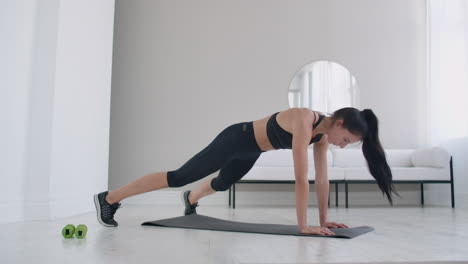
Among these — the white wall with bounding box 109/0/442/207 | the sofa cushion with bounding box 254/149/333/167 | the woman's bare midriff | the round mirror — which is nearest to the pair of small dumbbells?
the woman's bare midriff

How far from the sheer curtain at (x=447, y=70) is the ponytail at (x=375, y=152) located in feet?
10.8

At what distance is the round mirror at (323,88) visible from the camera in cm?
539

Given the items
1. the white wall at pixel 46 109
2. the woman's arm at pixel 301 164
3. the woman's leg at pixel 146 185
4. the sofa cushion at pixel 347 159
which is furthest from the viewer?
the sofa cushion at pixel 347 159

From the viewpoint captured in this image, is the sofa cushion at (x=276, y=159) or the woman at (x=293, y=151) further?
the sofa cushion at (x=276, y=159)

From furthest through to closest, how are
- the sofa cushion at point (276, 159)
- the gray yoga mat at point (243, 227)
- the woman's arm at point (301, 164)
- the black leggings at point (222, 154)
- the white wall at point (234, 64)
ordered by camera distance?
the white wall at point (234, 64) → the sofa cushion at point (276, 159) → the black leggings at point (222, 154) → the gray yoga mat at point (243, 227) → the woman's arm at point (301, 164)

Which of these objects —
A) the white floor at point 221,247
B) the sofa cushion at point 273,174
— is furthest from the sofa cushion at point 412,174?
the white floor at point 221,247

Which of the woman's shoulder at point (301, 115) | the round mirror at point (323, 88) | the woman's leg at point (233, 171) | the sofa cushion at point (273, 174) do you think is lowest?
the sofa cushion at point (273, 174)

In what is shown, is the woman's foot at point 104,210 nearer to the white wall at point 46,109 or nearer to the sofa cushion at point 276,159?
the white wall at point 46,109

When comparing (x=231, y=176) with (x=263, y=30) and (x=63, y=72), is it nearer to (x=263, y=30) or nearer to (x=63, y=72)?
(x=63, y=72)

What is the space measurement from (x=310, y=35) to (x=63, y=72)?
328 centimetres

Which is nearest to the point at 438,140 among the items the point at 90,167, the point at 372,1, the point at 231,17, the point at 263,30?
the point at 372,1

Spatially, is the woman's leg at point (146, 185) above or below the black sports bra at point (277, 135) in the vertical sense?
below

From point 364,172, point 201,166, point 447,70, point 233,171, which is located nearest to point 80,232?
point 201,166

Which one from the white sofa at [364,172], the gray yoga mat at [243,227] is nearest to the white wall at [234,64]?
the white sofa at [364,172]
